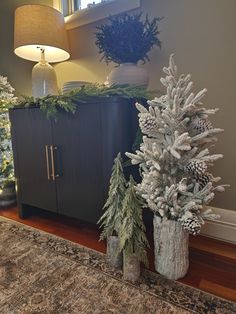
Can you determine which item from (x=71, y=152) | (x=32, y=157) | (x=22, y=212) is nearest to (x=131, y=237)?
(x=71, y=152)

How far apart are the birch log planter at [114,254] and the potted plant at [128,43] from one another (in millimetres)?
911

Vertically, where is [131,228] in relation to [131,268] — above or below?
above

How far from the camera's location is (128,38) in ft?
4.43

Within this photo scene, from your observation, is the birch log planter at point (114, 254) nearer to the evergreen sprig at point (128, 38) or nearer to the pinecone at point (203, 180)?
the pinecone at point (203, 180)

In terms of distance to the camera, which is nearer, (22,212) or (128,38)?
(128,38)

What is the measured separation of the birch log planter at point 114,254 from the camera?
1.07 m

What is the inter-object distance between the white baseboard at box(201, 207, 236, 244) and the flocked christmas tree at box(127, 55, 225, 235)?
1.72 ft

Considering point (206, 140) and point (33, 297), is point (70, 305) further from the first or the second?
point (206, 140)

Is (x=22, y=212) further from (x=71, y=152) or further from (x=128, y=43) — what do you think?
(x=128, y=43)

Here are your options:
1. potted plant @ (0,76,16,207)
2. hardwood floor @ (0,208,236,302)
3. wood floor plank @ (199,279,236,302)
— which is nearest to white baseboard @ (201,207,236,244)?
hardwood floor @ (0,208,236,302)

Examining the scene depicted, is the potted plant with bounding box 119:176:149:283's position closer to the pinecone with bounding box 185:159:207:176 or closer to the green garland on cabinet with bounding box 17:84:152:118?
the pinecone with bounding box 185:159:207:176

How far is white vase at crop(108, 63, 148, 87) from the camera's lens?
1379 millimetres

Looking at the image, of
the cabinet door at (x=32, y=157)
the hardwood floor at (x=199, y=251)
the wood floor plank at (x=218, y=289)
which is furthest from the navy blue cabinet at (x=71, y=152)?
the wood floor plank at (x=218, y=289)

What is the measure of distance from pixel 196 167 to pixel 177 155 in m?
0.10
